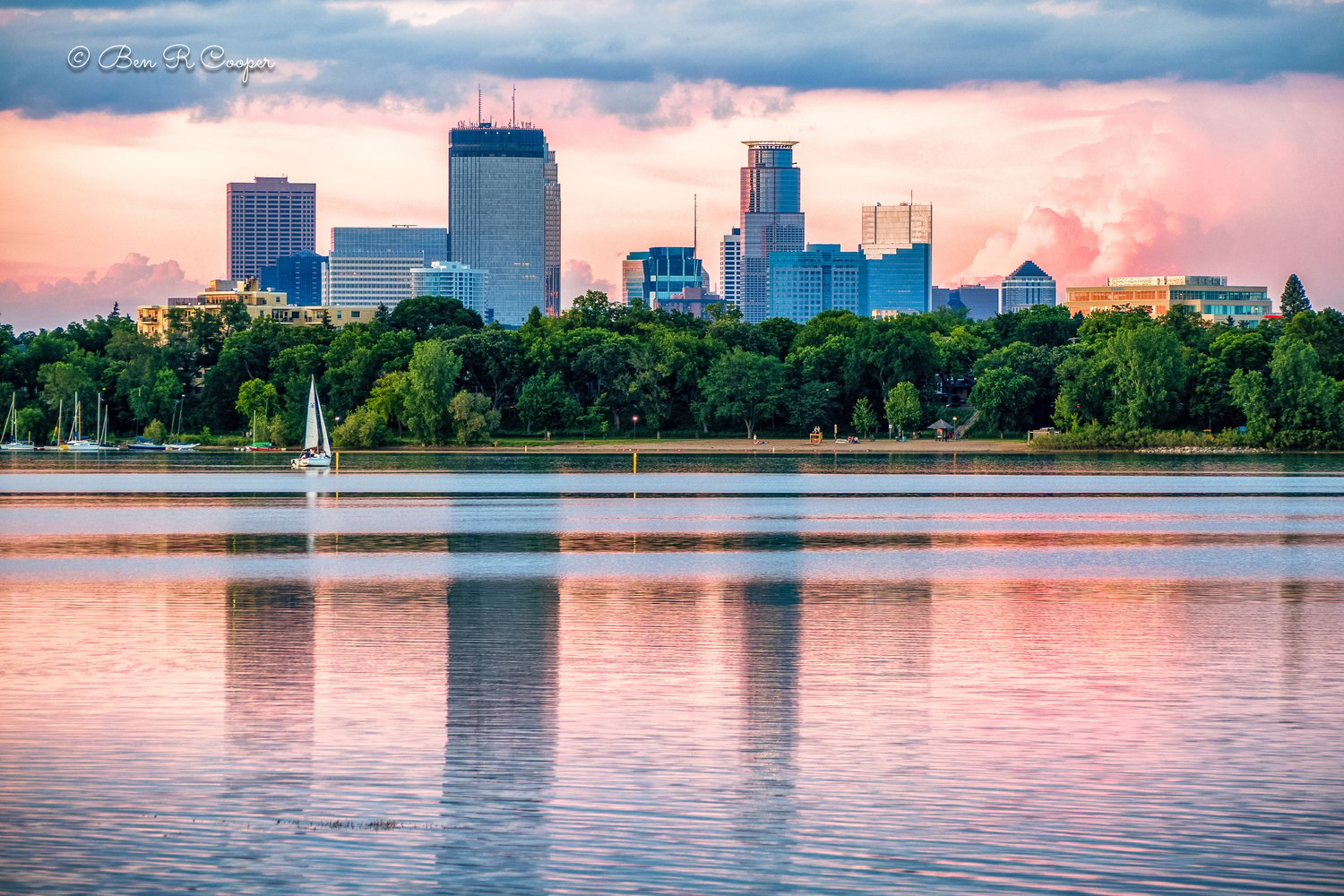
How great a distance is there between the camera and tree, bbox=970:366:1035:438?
15600 centimetres

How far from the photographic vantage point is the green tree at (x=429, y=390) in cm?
15162

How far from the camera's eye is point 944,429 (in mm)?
163625

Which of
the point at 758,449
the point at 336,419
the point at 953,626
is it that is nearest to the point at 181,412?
the point at 336,419

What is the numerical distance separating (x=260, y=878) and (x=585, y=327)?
167619mm

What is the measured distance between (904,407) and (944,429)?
8071 millimetres

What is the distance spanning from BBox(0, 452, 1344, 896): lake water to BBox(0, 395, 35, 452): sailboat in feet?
441

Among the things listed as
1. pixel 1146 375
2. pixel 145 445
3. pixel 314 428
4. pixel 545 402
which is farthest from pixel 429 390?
pixel 1146 375

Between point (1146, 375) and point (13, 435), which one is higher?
point (1146, 375)

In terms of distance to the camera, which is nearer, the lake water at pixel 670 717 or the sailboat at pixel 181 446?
the lake water at pixel 670 717

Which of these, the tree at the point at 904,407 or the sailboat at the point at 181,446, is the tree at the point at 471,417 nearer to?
the sailboat at the point at 181,446

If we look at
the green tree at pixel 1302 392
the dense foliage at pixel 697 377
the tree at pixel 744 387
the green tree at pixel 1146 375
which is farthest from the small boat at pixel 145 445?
the green tree at pixel 1302 392

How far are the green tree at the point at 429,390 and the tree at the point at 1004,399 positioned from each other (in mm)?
49657

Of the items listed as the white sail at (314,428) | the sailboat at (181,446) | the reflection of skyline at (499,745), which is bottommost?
the reflection of skyline at (499,745)

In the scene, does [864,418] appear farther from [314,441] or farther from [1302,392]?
[314,441]
